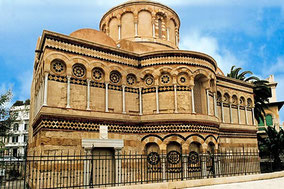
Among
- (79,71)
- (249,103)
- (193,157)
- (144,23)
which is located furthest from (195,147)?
(144,23)

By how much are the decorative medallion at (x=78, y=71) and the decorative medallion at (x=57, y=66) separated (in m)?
0.59

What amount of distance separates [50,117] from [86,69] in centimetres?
302

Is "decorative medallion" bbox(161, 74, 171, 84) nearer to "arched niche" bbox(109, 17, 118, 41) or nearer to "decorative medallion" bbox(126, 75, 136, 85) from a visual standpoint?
"decorative medallion" bbox(126, 75, 136, 85)

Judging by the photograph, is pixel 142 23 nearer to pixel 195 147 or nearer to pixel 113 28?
pixel 113 28

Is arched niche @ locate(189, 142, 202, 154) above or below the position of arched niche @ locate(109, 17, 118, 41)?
below

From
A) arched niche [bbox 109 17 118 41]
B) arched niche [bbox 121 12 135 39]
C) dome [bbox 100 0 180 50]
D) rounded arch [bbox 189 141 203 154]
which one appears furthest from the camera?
arched niche [bbox 109 17 118 41]

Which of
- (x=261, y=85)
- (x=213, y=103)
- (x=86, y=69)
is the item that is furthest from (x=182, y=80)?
(x=261, y=85)

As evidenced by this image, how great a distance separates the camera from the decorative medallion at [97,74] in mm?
13305

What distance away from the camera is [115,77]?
14.0m

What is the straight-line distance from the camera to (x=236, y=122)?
64.5 ft

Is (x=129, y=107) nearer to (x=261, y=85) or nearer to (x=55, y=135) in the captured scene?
(x=55, y=135)

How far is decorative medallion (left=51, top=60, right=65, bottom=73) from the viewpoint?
1209 cm

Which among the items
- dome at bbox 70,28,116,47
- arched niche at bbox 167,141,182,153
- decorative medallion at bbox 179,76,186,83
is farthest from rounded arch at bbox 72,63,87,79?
arched niche at bbox 167,141,182,153

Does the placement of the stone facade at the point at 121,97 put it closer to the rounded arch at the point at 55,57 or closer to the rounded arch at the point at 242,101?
the rounded arch at the point at 55,57
